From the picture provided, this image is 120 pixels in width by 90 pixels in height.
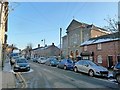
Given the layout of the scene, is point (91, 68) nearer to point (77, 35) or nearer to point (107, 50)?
point (107, 50)

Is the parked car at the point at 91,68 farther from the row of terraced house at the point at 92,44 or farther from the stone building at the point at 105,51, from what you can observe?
the stone building at the point at 105,51

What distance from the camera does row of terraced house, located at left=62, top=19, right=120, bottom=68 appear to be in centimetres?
3456

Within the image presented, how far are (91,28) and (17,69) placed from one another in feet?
108

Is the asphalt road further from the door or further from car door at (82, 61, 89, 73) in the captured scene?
the door

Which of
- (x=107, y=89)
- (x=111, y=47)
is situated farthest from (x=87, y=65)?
(x=111, y=47)

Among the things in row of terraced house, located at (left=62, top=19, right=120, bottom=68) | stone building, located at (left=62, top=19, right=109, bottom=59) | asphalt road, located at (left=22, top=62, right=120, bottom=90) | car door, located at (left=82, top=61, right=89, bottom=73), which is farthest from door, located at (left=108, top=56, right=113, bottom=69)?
stone building, located at (left=62, top=19, right=109, bottom=59)

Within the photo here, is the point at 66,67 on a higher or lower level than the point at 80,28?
lower

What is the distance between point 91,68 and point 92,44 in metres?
19.9

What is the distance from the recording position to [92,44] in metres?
41.0

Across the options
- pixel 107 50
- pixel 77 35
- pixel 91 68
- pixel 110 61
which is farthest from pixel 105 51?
pixel 77 35

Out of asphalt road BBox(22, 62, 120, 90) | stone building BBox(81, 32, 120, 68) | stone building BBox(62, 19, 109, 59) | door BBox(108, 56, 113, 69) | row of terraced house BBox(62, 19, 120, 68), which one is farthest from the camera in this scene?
stone building BBox(62, 19, 109, 59)

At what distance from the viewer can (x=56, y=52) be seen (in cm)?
9612

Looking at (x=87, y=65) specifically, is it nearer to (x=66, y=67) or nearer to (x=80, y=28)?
(x=66, y=67)

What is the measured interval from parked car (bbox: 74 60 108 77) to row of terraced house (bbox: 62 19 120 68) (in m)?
5.99
